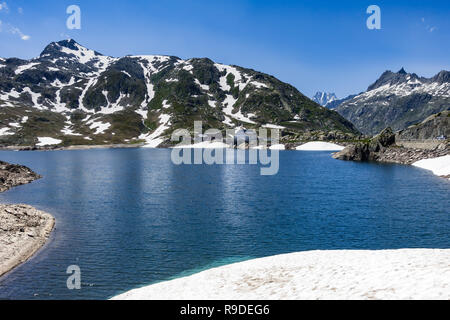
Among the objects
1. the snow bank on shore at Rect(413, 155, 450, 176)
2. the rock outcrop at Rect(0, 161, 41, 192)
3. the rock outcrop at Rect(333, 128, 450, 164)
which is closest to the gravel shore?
the rock outcrop at Rect(0, 161, 41, 192)

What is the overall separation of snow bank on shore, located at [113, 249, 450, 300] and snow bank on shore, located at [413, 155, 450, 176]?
79.6m

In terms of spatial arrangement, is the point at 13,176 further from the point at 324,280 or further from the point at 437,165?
the point at 437,165

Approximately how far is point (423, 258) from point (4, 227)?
1652 inches

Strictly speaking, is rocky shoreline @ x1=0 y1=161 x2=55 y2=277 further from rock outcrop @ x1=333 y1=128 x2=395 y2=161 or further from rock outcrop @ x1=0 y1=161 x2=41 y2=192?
rock outcrop @ x1=333 y1=128 x2=395 y2=161

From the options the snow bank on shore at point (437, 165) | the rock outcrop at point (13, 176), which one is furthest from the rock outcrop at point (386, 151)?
the rock outcrop at point (13, 176)

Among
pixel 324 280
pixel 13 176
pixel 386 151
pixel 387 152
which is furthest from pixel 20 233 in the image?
pixel 386 151

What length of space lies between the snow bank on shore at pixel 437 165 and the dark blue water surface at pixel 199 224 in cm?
1582

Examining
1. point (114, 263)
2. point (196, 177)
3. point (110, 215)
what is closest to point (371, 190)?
point (196, 177)

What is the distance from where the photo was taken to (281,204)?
181 feet

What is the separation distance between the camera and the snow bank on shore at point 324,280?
613 inches

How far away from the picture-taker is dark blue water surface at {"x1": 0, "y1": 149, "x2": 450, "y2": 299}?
28442mm

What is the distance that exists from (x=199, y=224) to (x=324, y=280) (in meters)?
26.7

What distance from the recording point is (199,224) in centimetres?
4341

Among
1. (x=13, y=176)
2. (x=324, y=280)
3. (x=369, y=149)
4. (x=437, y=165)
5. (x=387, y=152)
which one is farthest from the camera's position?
(x=369, y=149)
